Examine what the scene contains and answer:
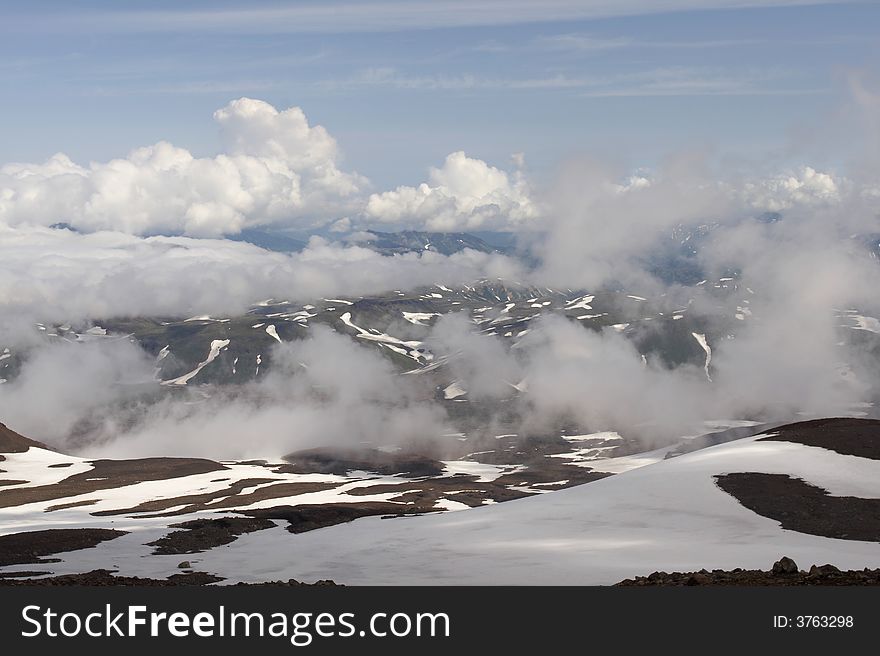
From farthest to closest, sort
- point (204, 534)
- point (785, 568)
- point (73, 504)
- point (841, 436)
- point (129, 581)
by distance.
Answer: point (73, 504), point (841, 436), point (204, 534), point (129, 581), point (785, 568)

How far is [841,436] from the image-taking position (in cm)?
8200

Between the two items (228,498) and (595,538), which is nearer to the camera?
(595,538)

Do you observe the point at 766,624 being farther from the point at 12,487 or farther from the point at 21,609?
the point at 12,487

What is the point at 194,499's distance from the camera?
135 meters

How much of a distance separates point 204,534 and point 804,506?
49.5m

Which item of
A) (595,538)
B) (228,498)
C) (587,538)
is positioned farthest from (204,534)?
(228,498)

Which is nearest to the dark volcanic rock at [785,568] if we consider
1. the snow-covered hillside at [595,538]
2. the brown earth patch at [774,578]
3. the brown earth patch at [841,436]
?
the brown earth patch at [774,578]

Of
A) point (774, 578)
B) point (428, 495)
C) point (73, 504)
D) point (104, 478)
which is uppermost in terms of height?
point (104, 478)

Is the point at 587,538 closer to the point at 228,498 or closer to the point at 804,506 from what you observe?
the point at 804,506

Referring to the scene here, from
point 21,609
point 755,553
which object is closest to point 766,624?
point 21,609

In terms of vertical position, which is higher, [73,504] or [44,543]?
[73,504]

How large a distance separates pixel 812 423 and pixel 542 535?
55722 millimetres

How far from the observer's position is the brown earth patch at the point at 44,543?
6000 cm

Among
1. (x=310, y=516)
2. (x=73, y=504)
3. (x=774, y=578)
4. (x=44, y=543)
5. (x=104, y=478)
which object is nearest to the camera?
(x=774, y=578)
